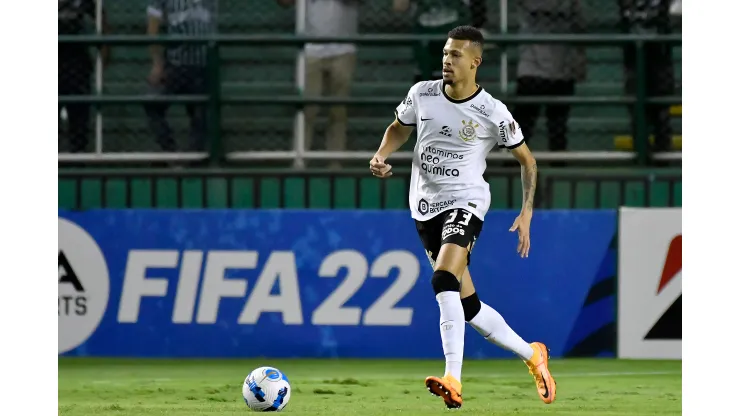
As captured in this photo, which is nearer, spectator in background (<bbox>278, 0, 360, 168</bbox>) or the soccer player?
the soccer player

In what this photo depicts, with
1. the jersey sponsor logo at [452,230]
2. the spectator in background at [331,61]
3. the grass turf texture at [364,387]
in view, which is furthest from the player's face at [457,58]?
the spectator in background at [331,61]

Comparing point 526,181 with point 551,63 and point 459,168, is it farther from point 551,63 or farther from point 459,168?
point 551,63

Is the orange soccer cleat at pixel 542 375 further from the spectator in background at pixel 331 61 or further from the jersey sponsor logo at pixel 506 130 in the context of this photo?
the spectator in background at pixel 331 61

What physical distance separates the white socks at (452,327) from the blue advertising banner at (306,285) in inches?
141

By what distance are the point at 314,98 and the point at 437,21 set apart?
1.21 m

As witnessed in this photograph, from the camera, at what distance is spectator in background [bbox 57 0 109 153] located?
12.3 metres

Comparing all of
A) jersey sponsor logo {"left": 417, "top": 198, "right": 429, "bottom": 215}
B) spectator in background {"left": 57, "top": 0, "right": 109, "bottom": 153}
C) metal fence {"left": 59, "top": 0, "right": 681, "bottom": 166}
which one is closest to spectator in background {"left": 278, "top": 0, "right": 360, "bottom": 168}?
metal fence {"left": 59, "top": 0, "right": 681, "bottom": 166}

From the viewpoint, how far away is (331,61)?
40.9 feet

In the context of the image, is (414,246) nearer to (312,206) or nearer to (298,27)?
(312,206)

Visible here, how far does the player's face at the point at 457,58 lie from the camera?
830cm

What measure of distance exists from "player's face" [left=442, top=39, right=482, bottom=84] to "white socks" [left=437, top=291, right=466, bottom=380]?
1.24 meters

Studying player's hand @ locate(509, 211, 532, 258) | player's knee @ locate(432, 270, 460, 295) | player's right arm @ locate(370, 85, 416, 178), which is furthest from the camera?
player's right arm @ locate(370, 85, 416, 178)

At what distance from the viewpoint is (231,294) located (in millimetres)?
11828

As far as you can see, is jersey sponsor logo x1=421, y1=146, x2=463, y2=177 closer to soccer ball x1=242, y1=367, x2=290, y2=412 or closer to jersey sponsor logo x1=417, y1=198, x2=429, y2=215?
jersey sponsor logo x1=417, y1=198, x2=429, y2=215
